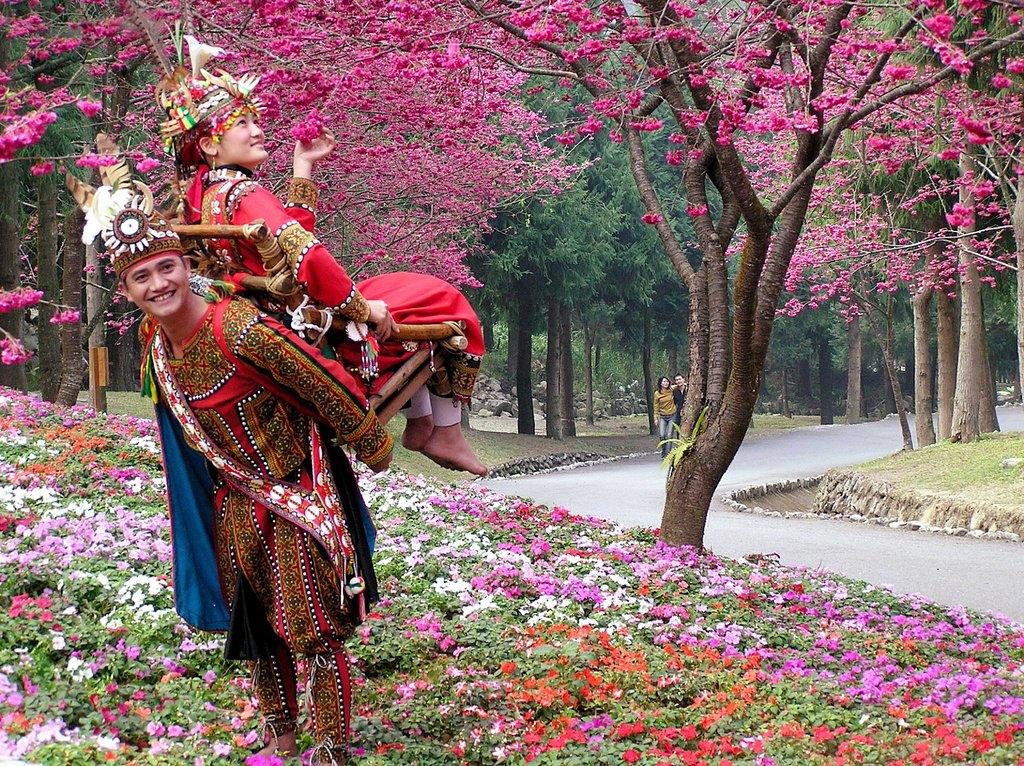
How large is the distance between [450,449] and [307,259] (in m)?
1.17

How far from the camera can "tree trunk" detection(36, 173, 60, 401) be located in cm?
1658

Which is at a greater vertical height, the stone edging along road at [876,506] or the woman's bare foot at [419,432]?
the woman's bare foot at [419,432]

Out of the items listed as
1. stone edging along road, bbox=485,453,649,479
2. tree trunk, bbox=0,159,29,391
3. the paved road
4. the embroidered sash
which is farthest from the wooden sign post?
the embroidered sash

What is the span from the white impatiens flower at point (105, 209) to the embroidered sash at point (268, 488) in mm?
453

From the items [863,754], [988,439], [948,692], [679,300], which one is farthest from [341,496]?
[679,300]

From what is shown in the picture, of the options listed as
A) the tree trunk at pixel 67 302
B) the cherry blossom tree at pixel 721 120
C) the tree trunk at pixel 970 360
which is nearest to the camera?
the cherry blossom tree at pixel 721 120

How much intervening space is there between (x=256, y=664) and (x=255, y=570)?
424 millimetres

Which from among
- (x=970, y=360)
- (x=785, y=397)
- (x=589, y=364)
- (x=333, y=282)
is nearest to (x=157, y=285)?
(x=333, y=282)

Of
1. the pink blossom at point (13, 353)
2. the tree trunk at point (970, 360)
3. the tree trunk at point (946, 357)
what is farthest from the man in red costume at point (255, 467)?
the tree trunk at point (946, 357)

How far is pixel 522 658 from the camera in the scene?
592cm

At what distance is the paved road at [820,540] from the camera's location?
1028 centimetres

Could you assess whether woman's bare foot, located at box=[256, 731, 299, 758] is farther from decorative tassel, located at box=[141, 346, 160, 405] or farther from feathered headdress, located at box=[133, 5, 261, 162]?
feathered headdress, located at box=[133, 5, 261, 162]

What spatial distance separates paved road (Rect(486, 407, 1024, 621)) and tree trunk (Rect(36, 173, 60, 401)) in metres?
6.98

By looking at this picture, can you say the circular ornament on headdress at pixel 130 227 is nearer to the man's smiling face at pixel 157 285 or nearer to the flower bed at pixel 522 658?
the man's smiling face at pixel 157 285
